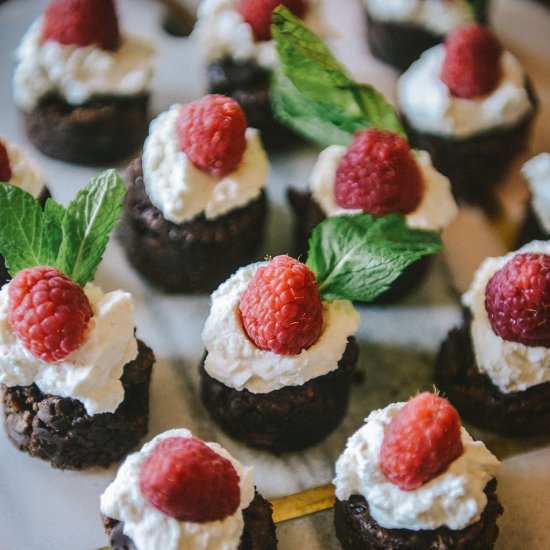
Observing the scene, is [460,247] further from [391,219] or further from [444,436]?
[444,436]

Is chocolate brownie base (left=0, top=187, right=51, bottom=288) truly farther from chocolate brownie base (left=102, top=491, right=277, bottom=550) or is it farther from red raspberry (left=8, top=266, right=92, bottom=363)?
chocolate brownie base (left=102, top=491, right=277, bottom=550)

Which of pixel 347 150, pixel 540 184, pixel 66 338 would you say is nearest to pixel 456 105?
pixel 540 184

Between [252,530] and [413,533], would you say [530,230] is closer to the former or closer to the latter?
[413,533]

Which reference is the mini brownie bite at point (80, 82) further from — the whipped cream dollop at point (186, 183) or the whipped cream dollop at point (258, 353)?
the whipped cream dollop at point (258, 353)

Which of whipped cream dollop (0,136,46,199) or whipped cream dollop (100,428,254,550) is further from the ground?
whipped cream dollop (0,136,46,199)

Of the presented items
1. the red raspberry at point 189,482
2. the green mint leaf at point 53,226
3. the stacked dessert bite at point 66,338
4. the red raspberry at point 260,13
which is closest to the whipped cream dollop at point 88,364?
the stacked dessert bite at point 66,338

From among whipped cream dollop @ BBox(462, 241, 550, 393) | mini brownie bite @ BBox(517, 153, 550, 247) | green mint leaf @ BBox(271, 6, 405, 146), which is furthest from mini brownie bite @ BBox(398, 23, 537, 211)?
whipped cream dollop @ BBox(462, 241, 550, 393)
